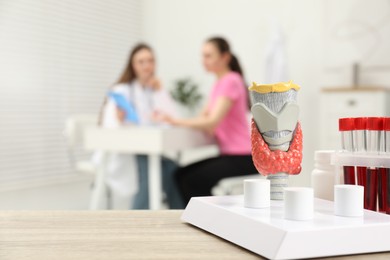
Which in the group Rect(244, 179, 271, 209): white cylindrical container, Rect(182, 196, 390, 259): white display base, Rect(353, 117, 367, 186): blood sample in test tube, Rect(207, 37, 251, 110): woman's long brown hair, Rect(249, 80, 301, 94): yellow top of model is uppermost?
Rect(207, 37, 251, 110): woman's long brown hair

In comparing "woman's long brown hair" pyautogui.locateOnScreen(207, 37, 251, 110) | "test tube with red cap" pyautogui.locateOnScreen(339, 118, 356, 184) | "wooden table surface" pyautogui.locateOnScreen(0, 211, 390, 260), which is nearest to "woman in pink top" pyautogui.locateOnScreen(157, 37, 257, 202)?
"woman's long brown hair" pyautogui.locateOnScreen(207, 37, 251, 110)

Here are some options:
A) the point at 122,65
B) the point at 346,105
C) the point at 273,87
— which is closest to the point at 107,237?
the point at 273,87

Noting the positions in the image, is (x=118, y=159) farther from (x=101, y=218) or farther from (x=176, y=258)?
(x=176, y=258)

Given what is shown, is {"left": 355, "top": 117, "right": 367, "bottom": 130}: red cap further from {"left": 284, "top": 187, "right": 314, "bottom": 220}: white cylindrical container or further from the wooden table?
the wooden table

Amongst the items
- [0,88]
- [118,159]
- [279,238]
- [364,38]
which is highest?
[364,38]

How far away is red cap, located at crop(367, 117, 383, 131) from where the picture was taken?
0.76 m

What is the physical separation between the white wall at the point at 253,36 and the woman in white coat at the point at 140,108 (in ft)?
5.34

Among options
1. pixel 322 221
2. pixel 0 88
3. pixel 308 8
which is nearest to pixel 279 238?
pixel 322 221

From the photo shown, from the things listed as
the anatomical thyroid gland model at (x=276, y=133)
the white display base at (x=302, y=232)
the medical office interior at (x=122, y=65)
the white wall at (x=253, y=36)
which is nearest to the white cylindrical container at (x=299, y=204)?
the white display base at (x=302, y=232)

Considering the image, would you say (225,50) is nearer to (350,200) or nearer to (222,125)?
(222,125)

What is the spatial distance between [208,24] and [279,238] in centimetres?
506

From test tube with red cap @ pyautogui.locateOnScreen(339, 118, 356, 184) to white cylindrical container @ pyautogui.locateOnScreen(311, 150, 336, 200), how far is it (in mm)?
46

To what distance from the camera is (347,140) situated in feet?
2.66

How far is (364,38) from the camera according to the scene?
4.60 meters
